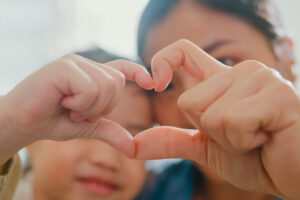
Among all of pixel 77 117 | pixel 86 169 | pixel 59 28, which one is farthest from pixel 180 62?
pixel 59 28

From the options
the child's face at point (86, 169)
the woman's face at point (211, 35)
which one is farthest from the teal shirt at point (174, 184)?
the woman's face at point (211, 35)

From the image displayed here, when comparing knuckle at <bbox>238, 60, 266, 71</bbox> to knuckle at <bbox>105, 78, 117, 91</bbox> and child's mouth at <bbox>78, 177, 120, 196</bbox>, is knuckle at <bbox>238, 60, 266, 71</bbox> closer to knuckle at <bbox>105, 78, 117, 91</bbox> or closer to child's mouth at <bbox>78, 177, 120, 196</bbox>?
knuckle at <bbox>105, 78, 117, 91</bbox>

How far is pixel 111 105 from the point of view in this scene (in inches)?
13.8

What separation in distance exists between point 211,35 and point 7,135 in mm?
550

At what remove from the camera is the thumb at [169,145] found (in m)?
0.39

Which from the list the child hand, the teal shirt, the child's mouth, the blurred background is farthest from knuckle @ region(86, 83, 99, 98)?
the blurred background

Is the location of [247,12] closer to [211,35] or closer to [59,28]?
[211,35]

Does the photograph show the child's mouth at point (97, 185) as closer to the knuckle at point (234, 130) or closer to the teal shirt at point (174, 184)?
the teal shirt at point (174, 184)

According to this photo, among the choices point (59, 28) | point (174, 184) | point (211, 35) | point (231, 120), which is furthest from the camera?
point (59, 28)

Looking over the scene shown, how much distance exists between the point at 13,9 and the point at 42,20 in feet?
0.61

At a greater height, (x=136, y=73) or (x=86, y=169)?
(x=136, y=73)

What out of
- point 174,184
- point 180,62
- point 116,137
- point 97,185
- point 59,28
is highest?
point 180,62

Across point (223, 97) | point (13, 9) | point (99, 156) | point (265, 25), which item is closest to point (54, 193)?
point (99, 156)

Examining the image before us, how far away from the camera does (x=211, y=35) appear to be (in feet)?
2.31
